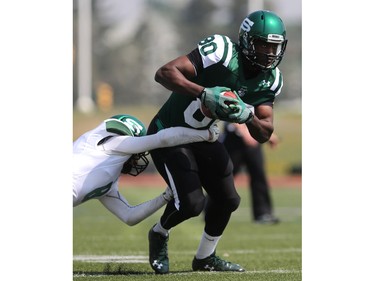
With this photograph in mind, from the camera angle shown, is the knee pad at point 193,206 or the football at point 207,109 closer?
the football at point 207,109

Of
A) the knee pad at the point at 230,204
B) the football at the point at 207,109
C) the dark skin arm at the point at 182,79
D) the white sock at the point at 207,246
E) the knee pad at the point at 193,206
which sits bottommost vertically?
the white sock at the point at 207,246

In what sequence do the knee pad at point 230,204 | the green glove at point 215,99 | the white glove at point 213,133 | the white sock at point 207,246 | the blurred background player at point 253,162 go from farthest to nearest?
the blurred background player at point 253,162 → the white sock at point 207,246 → the knee pad at point 230,204 → the white glove at point 213,133 → the green glove at point 215,99

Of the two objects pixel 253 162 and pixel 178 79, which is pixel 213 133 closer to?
pixel 178 79

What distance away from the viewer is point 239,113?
3512 mm

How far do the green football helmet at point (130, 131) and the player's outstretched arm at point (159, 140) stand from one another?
0.20 feet

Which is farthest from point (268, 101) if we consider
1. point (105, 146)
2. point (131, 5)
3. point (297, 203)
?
point (131, 5)

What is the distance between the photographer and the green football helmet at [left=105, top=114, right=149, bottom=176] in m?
3.83

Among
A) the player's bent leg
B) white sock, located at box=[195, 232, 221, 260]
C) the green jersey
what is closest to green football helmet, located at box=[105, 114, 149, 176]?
the green jersey

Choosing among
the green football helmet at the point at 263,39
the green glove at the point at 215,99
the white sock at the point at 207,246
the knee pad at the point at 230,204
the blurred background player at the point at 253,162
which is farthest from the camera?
the blurred background player at the point at 253,162

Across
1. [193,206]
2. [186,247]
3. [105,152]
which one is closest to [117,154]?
[105,152]

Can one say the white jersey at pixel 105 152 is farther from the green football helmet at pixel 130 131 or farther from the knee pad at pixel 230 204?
the knee pad at pixel 230 204

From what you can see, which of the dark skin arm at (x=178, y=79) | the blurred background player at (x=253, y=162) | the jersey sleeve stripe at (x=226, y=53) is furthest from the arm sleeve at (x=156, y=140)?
the blurred background player at (x=253, y=162)

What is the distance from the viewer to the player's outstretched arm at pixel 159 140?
3.69 metres

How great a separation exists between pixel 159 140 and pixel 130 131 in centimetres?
22
